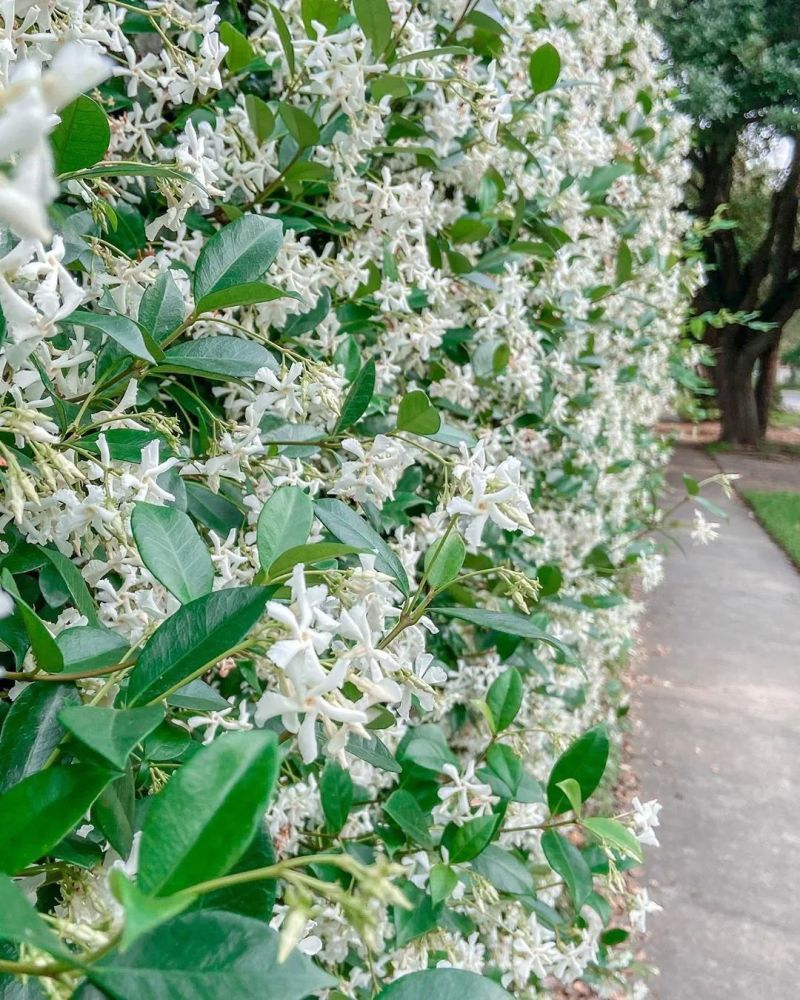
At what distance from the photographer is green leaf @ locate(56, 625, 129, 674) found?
60 cm

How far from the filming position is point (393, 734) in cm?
134

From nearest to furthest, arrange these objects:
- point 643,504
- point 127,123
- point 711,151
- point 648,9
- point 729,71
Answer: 1. point 127,123
2. point 643,504
3. point 648,9
4. point 729,71
5. point 711,151

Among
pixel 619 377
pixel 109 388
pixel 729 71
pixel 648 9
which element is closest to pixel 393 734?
pixel 109 388

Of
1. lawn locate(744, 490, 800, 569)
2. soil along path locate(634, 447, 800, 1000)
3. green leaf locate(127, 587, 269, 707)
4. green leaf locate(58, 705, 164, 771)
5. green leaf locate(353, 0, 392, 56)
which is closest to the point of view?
green leaf locate(58, 705, 164, 771)

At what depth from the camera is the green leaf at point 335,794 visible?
1068 millimetres

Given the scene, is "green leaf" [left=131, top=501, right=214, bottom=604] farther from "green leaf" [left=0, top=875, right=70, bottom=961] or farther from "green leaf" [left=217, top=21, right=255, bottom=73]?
"green leaf" [left=217, top=21, right=255, bottom=73]

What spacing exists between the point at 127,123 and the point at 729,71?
7848 mm

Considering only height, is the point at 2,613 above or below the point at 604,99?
below

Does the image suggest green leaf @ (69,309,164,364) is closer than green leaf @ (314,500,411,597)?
Yes

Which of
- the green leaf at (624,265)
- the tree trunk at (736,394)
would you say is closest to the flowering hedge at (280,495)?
the green leaf at (624,265)

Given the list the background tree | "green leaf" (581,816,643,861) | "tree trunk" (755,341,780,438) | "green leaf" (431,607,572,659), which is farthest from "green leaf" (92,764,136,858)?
"tree trunk" (755,341,780,438)

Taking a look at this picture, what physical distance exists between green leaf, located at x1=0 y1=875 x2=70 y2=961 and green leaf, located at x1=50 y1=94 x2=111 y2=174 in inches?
21.2

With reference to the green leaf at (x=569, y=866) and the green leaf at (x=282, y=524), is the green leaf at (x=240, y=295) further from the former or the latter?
the green leaf at (x=569, y=866)

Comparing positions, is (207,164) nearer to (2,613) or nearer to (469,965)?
(2,613)
